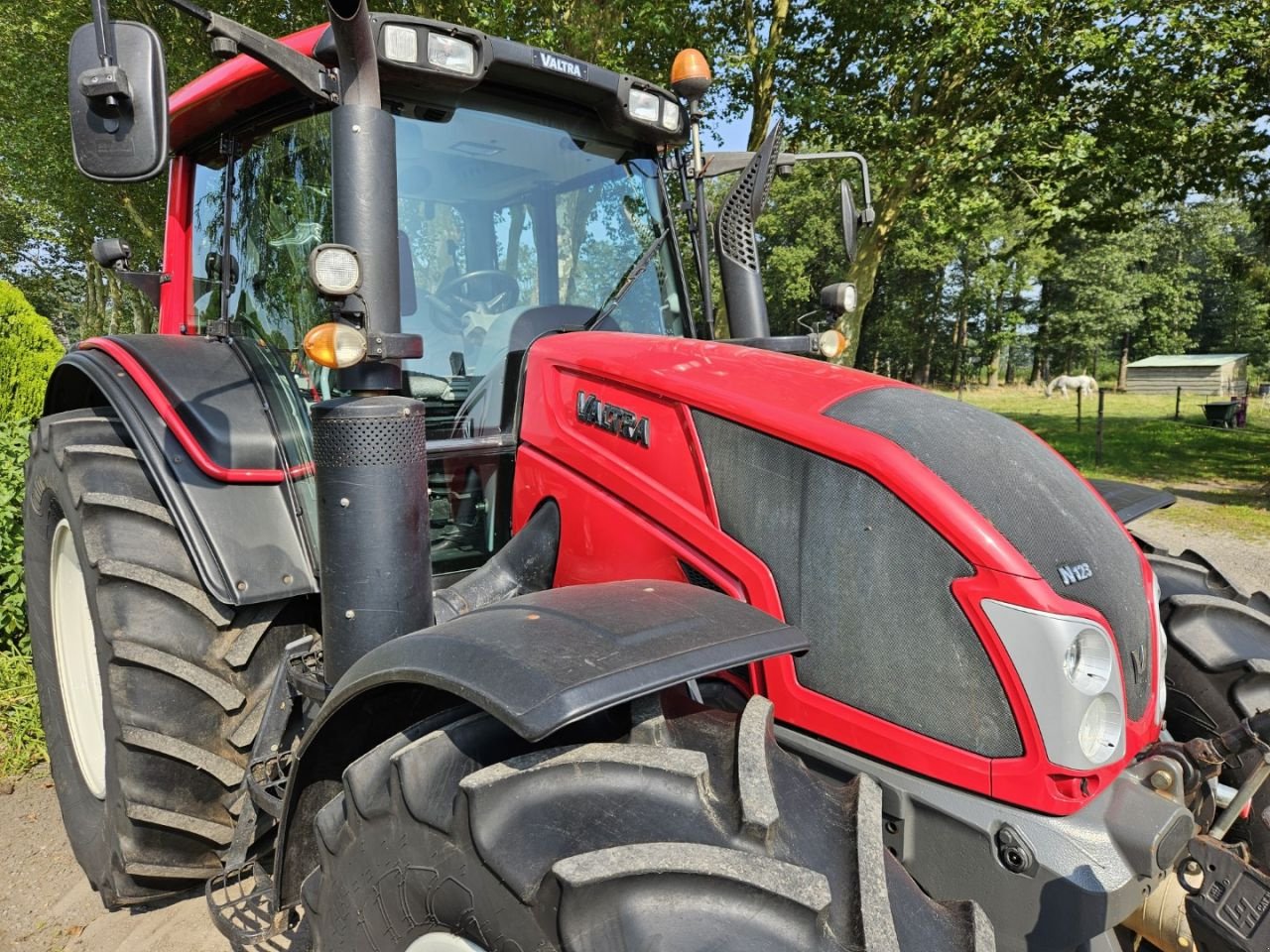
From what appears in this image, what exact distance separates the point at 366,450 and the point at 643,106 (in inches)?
55.3

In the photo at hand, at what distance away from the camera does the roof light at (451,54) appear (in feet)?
6.51

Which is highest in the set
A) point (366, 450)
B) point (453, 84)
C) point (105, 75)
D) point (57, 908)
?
point (453, 84)

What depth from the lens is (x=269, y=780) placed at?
6.81ft

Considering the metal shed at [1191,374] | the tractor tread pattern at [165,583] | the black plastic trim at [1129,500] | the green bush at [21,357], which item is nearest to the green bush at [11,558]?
the green bush at [21,357]

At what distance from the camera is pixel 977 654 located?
4.58 feet

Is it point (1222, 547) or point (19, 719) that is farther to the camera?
point (1222, 547)

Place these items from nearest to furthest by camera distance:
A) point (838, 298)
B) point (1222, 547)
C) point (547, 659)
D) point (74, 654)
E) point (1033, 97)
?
1. point (547, 659)
2. point (838, 298)
3. point (74, 654)
4. point (1222, 547)
5. point (1033, 97)

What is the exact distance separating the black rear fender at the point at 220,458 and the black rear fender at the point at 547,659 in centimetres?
A: 69

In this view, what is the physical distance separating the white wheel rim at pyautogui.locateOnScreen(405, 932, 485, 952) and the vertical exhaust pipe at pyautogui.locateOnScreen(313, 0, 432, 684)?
0.58m

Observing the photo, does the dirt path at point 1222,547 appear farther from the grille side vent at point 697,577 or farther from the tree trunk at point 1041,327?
the tree trunk at point 1041,327

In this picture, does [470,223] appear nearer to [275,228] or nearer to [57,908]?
[275,228]

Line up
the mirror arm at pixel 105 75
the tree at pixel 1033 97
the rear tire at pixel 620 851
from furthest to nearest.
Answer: the tree at pixel 1033 97, the mirror arm at pixel 105 75, the rear tire at pixel 620 851

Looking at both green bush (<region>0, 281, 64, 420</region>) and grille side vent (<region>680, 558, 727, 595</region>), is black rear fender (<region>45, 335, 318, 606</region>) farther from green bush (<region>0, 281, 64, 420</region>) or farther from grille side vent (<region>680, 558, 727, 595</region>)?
green bush (<region>0, 281, 64, 420</region>)

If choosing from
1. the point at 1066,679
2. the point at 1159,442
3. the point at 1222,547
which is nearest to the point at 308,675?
the point at 1066,679
